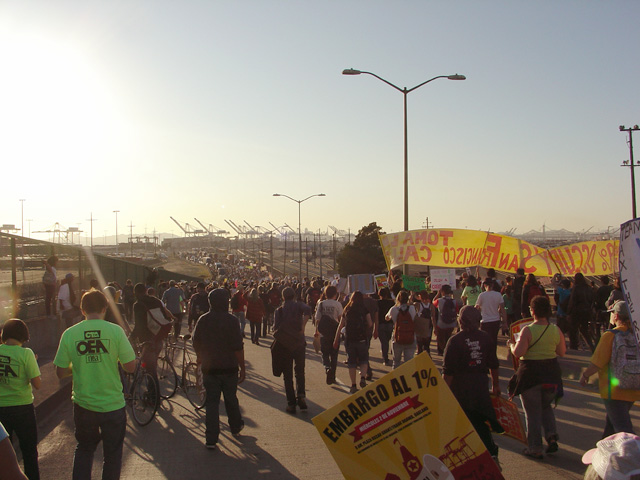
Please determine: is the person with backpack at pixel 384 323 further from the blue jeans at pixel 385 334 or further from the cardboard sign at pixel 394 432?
the cardboard sign at pixel 394 432

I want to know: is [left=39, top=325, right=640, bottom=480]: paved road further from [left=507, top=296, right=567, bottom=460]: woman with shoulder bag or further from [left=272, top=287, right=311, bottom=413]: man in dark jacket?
[left=507, top=296, right=567, bottom=460]: woman with shoulder bag

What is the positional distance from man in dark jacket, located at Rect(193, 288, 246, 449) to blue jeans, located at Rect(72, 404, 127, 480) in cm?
221

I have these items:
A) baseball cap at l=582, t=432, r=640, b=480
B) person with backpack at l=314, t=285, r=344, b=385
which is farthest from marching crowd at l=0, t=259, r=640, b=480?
person with backpack at l=314, t=285, r=344, b=385

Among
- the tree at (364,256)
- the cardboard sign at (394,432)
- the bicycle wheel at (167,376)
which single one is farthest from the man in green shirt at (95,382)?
the tree at (364,256)

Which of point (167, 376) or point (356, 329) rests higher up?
point (356, 329)

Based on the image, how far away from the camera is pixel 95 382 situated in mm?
5477

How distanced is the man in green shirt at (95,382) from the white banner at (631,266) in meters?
3.79

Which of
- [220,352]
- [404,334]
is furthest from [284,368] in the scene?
[404,334]

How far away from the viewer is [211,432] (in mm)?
7594

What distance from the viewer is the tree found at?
194 feet

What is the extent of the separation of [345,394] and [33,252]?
926cm

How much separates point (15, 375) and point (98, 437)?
907 mm

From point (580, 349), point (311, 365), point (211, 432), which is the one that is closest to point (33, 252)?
point (311, 365)

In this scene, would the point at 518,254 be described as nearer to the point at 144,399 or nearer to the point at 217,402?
the point at 144,399
